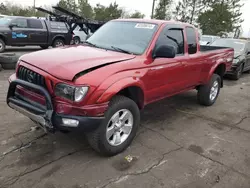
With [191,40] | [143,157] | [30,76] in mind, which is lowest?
[143,157]

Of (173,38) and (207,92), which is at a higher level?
(173,38)

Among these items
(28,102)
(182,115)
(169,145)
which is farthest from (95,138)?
(182,115)

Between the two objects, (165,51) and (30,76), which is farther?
(165,51)

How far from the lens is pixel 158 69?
3.93m

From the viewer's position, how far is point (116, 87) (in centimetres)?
310

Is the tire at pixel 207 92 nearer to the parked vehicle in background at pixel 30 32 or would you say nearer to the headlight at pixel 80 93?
the headlight at pixel 80 93

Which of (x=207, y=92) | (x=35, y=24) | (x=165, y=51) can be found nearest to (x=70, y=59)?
(x=165, y=51)

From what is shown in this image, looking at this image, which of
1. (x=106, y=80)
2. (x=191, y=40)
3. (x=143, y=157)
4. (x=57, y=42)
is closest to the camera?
(x=106, y=80)

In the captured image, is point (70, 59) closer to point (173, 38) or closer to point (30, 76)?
point (30, 76)

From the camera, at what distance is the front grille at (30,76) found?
9.88 feet

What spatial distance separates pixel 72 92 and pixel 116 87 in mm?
571

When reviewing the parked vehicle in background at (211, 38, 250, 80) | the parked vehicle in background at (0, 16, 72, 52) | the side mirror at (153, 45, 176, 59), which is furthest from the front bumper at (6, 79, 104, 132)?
the parked vehicle in background at (0, 16, 72, 52)

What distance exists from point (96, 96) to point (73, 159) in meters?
1.01

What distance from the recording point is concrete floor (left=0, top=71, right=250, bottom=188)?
293cm
